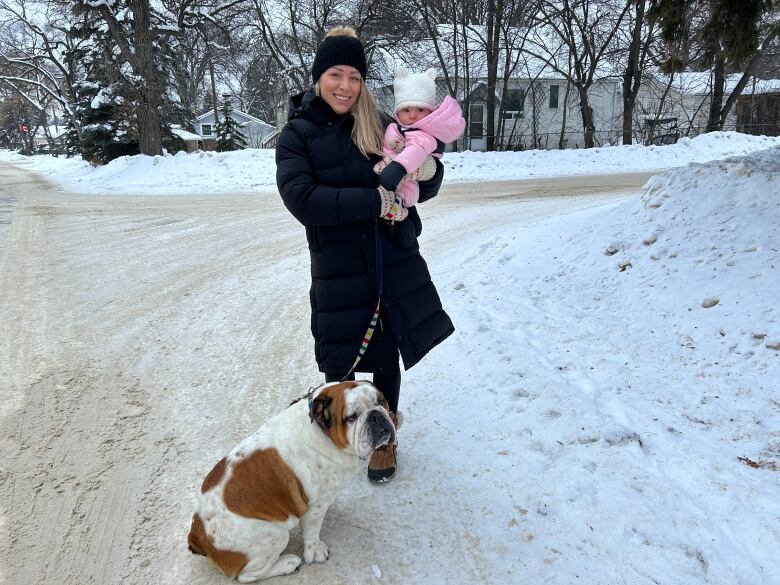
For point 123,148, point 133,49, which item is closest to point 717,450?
point 133,49

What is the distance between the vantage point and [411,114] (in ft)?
9.17

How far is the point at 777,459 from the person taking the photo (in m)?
2.88

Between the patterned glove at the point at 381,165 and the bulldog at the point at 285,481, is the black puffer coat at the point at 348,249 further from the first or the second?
the bulldog at the point at 285,481

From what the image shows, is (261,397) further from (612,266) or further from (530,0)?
(530,0)

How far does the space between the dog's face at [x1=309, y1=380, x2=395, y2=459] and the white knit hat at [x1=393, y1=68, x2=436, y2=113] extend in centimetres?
145

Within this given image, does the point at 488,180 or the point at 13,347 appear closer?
the point at 13,347

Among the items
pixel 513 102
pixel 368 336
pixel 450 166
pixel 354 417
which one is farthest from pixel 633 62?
pixel 354 417

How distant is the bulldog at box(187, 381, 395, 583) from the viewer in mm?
2219

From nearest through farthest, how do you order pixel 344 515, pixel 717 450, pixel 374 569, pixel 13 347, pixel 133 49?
pixel 374 569, pixel 344 515, pixel 717 450, pixel 13 347, pixel 133 49

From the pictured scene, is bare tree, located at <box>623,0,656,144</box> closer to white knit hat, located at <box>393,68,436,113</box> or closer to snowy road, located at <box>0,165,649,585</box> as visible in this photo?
snowy road, located at <box>0,165,649,585</box>

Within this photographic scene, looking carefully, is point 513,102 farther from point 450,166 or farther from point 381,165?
point 381,165

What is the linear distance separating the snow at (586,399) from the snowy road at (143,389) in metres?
0.04

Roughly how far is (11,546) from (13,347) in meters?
2.71

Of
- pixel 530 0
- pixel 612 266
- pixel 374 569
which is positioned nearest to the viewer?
pixel 374 569
